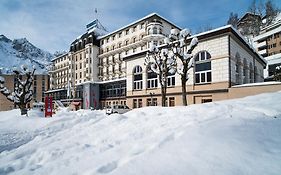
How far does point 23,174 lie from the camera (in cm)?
493

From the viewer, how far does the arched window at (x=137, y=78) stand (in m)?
35.6

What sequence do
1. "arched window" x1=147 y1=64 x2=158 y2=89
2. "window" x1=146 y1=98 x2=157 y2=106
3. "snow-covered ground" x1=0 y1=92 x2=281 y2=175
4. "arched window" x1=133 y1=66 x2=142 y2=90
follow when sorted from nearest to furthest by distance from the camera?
"snow-covered ground" x1=0 y1=92 x2=281 y2=175 < "window" x1=146 y1=98 x2=157 y2=106 < "arched window" x1=147 y1=64 x2=158 y2=89 < "arched window" x1=133 y1=66 x2=142 y2=90

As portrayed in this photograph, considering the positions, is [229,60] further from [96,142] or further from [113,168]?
[113,168]

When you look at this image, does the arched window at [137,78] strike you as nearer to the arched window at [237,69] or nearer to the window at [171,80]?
the window at [171,80]

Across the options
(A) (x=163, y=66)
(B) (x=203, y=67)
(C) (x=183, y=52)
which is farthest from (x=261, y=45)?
(C) (x=183, y=52)

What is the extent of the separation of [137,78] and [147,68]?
3.20 meters

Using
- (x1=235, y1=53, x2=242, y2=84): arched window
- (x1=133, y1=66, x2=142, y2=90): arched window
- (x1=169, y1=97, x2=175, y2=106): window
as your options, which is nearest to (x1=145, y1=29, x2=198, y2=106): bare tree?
(x1=169, y1=97, x2=175, y2=106): window

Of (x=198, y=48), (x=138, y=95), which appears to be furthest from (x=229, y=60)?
(x=138, y=95)

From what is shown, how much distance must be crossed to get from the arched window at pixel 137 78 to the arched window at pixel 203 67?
10767 millimetres

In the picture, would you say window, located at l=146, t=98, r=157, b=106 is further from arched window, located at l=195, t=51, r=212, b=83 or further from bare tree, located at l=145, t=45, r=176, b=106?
bare tree, located at l=145, t=45, r=176, b=106

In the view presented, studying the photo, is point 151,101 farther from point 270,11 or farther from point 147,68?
point 270,11

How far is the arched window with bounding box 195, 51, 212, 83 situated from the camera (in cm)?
2656

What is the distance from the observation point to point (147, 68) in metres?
33.9

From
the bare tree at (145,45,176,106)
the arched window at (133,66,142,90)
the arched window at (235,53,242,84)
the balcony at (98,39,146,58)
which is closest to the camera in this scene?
the bare tree at (145,45,176,106)
